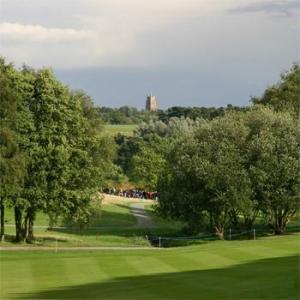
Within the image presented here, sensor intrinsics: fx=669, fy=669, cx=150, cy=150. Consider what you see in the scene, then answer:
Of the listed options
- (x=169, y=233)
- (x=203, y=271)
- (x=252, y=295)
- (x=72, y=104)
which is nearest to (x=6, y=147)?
(x=72, y=104)

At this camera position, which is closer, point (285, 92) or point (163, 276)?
point (163, 276)

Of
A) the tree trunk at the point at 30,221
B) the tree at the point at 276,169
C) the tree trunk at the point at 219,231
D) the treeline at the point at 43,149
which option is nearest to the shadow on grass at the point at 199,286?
the treeline at the point at 43,149

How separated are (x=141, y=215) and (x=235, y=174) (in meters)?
28.3

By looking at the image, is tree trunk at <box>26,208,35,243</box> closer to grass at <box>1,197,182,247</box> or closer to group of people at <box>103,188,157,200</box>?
grass at <box>1,197,182,247</box>

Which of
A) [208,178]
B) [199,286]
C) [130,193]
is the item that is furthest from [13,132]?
[130,193]

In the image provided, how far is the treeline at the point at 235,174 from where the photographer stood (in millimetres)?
47438

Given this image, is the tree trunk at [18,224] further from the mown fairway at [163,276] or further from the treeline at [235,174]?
the mown fairway at [163,276]

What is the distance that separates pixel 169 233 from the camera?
2207 inches

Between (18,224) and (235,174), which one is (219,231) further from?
(18,224)

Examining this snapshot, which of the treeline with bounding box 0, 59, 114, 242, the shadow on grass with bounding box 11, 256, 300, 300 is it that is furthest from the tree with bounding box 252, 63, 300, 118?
the shadow on grass with bounding box 11, 256, 300, 300

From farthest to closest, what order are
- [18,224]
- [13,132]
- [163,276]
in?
[18,224], [13,132], [163,276]

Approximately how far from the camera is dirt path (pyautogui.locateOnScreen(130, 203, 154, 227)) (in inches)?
2589

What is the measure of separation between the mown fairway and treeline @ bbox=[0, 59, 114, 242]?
17145mm

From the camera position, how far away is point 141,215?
244 feet
